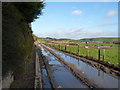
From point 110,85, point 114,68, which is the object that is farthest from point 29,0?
point 114,68

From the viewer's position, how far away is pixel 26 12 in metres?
11.5

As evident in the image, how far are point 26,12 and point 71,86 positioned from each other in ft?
19.4

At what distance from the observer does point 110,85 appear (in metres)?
10.8

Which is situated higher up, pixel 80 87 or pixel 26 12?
pixel 26 12

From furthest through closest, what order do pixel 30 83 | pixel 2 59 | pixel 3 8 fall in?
pixel 30 83 → pixel 3 8 → pixel 2 59

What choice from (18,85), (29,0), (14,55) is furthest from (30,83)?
(29,0)

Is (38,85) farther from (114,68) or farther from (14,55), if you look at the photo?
(114,68)

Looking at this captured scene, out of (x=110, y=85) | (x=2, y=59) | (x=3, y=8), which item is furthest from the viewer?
(x=110, y=85)

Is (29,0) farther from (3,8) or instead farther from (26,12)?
(3,8)

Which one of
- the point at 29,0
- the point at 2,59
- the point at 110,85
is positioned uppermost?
the point at 29,0

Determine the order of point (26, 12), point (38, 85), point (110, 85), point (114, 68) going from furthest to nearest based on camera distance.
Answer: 1. point (114, 68)
2. point (26, 12)
3. point (110, 85)
4. point (38, 85)

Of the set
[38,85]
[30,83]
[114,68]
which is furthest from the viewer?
[114,68]

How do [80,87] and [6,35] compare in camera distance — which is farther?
[80,87]

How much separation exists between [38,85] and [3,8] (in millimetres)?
4619
